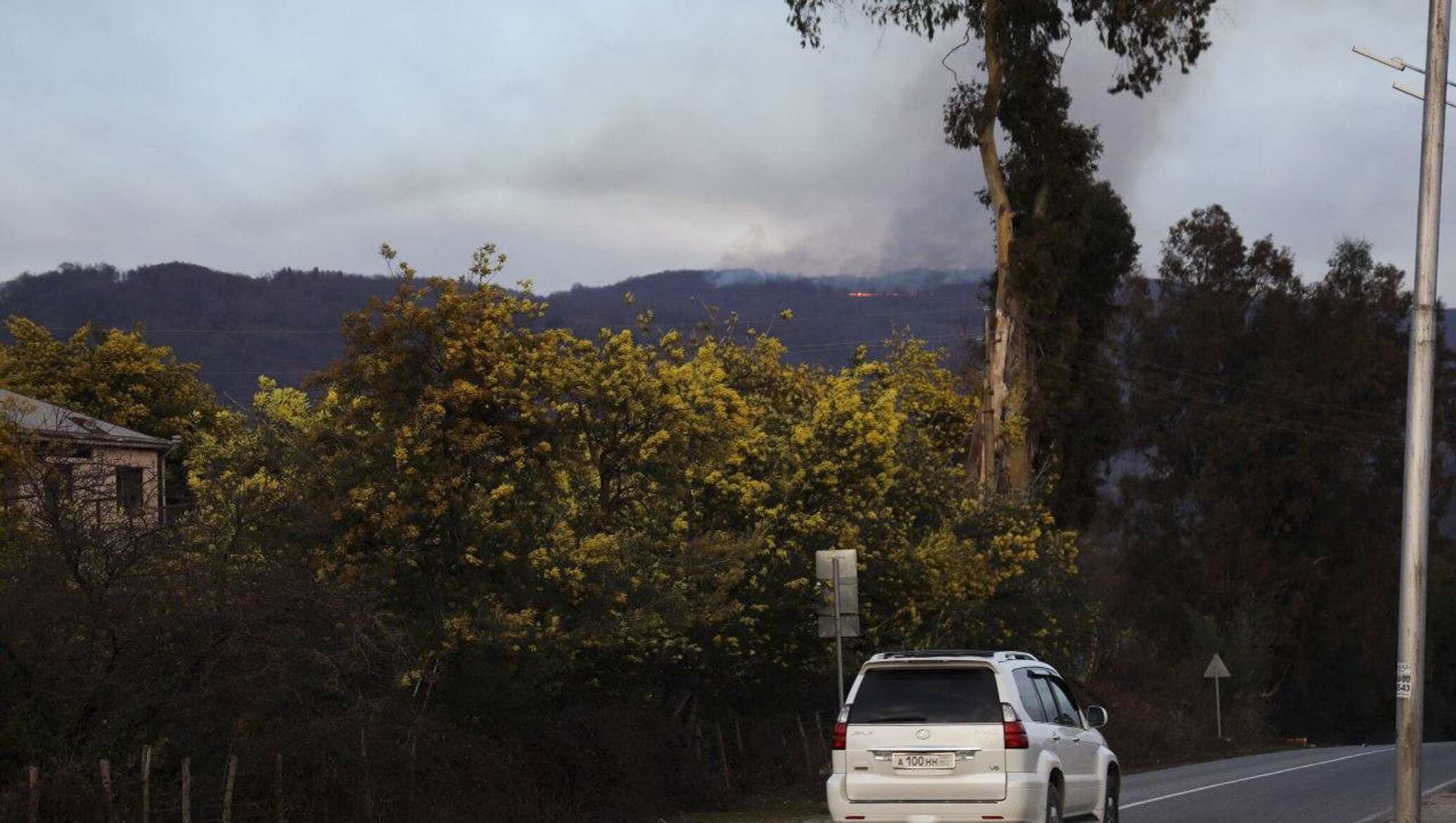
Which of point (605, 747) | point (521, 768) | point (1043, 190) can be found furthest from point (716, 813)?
point (1043, 190)

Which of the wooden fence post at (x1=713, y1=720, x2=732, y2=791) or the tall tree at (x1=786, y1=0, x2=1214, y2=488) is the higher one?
the tall tree at (x1=786, y1=0, x2=1214, y2=488)

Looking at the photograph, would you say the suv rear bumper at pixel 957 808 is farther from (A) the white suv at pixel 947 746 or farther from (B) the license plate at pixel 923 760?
(B) the license plate at pixel 923 760

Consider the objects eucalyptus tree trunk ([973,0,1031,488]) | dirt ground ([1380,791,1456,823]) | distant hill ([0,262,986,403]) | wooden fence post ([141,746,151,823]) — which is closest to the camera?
wooden fence post ([141,746,151,823])

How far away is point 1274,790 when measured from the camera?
24.5 meters

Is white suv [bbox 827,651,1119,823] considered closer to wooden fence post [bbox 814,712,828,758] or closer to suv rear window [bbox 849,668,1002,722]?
suv rear window [bbox 849,668,1002,722]

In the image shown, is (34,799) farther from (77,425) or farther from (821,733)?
(77,425)

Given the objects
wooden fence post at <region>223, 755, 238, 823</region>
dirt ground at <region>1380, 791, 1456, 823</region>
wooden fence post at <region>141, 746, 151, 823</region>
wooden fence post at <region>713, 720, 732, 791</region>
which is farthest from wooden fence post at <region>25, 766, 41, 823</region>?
wooden fence post at <region>713, 720, 732, 791</region>

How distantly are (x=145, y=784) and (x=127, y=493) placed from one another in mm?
3532

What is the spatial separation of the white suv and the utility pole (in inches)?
122

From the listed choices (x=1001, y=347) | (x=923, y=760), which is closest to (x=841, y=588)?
(x=923, y=760)

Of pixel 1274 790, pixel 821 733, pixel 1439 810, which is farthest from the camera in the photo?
pixel 821 733

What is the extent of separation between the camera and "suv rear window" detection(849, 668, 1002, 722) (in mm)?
14062

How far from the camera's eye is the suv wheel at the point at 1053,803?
46.9 feet

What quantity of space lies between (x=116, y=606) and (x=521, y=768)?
6945mm
